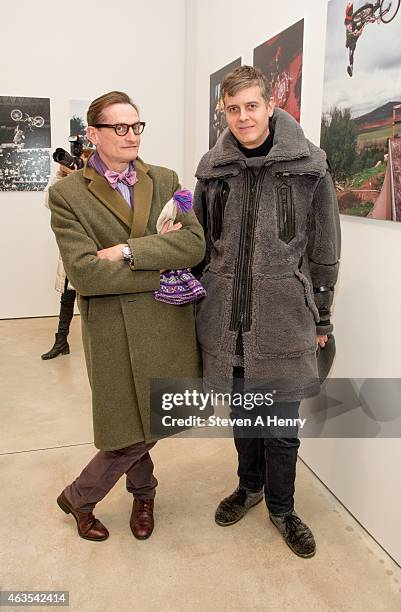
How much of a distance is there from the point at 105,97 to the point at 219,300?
A: 0.73m

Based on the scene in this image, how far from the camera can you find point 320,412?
8.04 feet

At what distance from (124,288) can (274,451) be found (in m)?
0.80

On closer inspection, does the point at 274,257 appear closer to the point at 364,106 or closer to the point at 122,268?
the point at 122,268

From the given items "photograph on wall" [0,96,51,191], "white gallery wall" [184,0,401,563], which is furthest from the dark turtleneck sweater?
"photograph on wall" [0,96,51,191]

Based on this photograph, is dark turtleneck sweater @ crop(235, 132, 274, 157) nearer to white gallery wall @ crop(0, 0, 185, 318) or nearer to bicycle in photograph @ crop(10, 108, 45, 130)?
white gallery wall @ crop(0, 0, 185, 318)

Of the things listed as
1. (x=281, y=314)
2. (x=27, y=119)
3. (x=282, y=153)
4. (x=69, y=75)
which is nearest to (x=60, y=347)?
(x=27, y=119)

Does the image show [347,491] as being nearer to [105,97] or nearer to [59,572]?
[59,572]

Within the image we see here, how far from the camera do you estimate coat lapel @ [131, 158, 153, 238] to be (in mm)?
1739

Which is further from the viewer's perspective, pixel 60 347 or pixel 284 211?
pixel 60 347

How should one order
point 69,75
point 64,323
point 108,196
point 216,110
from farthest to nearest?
point 69,75 → point 64,323 → point 216,110 → point 108,196

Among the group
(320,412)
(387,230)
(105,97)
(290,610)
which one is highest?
(105,97)

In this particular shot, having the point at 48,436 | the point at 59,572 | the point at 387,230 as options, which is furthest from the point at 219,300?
the point at 48,436

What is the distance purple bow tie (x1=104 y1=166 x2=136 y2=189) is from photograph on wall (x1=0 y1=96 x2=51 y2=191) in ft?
10.9

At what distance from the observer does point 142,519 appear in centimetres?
208
